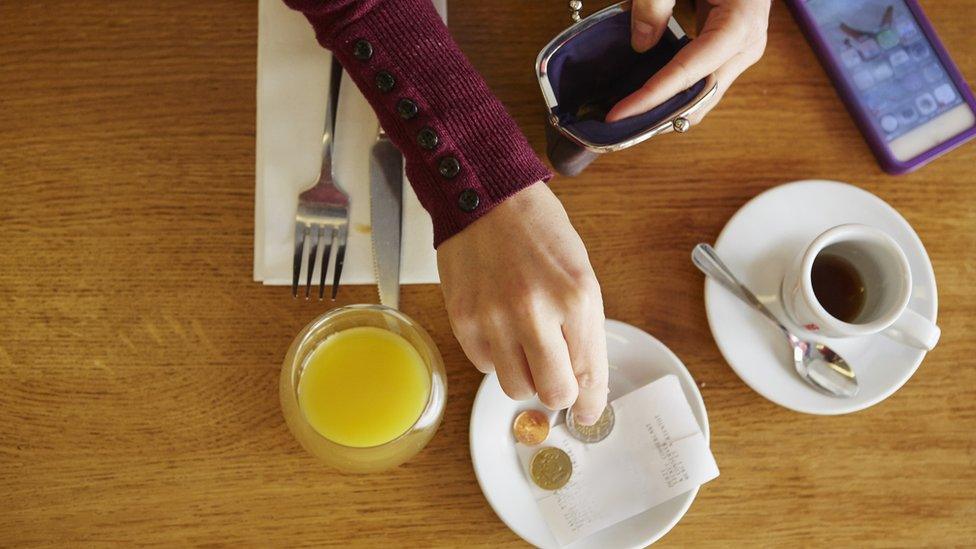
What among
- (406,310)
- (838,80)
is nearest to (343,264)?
(406,310)

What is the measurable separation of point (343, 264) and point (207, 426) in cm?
22

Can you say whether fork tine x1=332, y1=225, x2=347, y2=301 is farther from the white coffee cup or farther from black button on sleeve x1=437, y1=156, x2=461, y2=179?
the white coffee cup

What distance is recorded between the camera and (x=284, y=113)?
81 centimetres

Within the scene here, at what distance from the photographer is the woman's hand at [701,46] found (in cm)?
66

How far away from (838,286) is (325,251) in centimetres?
54

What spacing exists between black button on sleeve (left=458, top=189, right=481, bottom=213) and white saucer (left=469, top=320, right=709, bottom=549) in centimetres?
20

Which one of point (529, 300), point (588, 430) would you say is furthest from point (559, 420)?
point (529, 300)

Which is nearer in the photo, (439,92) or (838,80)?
(439,92)

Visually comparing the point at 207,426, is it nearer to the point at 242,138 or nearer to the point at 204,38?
the point at 242,138

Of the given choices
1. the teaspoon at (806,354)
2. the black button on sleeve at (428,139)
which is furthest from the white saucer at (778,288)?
the black button on sleeve at (428,139)

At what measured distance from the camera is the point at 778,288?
0.83m

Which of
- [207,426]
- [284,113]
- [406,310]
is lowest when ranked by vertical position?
[207,426]

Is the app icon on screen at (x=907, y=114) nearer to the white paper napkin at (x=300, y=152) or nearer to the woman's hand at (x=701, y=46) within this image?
the woman's hand at (x=701, y=46)

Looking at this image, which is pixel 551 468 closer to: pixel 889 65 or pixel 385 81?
pixel 385 81
